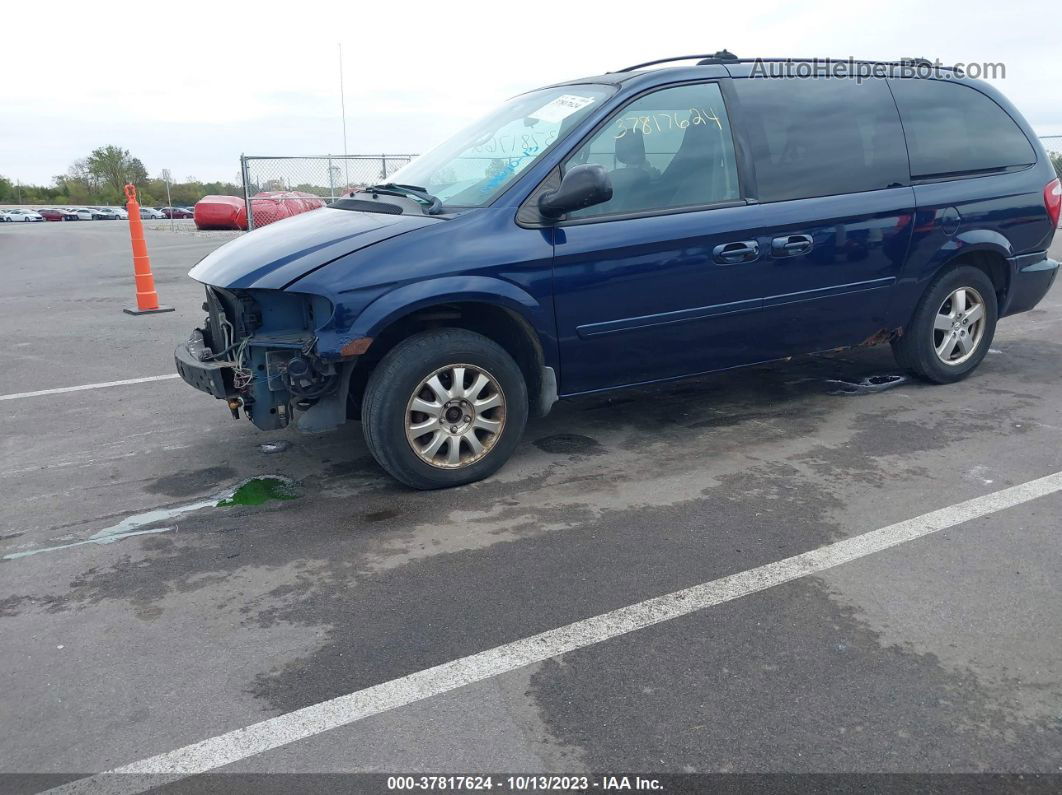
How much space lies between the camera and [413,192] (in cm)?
471

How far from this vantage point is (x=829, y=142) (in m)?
5.04

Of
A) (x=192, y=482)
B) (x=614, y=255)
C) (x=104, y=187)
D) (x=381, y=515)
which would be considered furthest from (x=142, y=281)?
(x=104, y=187)

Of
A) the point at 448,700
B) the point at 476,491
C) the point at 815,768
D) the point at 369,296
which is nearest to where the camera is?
the point at 815,768

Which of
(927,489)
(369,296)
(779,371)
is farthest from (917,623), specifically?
(779,371)

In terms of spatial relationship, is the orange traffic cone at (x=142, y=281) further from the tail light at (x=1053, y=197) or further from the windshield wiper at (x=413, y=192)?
the tail light at (x=1053, y=197)

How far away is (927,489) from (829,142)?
2.11 metres

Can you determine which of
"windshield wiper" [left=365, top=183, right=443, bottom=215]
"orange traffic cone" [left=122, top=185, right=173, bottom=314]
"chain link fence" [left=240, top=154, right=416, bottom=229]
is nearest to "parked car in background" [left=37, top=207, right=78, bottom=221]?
"chain link fence" [left=240, top=154, right=416, bottom=229]

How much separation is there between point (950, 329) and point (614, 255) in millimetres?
2701

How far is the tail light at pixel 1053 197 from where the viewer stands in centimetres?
580

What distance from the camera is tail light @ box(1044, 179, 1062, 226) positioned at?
5.80 m

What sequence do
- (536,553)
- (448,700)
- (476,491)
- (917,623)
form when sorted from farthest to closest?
(476,491)
(536,553)
(917,623)
(448,700)

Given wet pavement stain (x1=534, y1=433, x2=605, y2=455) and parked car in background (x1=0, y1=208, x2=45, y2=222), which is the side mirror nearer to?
wet pavement stain (x1=534, y1=433, x2=605, y2=455)

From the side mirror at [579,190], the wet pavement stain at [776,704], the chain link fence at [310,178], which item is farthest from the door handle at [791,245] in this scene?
the chain link fence at [310,178]

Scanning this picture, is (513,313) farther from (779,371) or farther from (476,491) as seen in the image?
(779,371)
